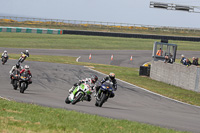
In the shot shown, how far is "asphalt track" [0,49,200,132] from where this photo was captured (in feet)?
44.5

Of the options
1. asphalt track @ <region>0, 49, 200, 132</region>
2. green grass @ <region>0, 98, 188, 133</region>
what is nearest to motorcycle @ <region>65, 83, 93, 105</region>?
asphalt track @ <region>0, 49, 200, 132</region>

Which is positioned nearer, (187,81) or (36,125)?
(36,125)

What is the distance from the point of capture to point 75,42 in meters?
66.0

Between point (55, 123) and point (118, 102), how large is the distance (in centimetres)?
827

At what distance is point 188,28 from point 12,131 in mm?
87136

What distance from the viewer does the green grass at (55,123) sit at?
9.20 meters

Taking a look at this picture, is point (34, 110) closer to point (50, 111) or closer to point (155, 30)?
point (50, 111)

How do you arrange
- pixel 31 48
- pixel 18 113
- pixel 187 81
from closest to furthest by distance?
pixel 18 113 → pixel 187 81 → pixel 31 48

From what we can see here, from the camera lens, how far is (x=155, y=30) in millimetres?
86125

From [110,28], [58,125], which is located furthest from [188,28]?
[58,125]

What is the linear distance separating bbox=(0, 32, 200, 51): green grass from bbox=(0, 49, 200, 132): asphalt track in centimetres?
3055

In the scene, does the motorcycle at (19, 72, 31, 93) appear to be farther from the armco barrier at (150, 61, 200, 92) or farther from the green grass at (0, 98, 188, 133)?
the armco barrier at (150, 61, 200, 92)

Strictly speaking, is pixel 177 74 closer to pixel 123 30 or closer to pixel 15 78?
pixel 15 78

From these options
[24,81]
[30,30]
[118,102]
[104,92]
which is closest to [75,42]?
[30,30]
